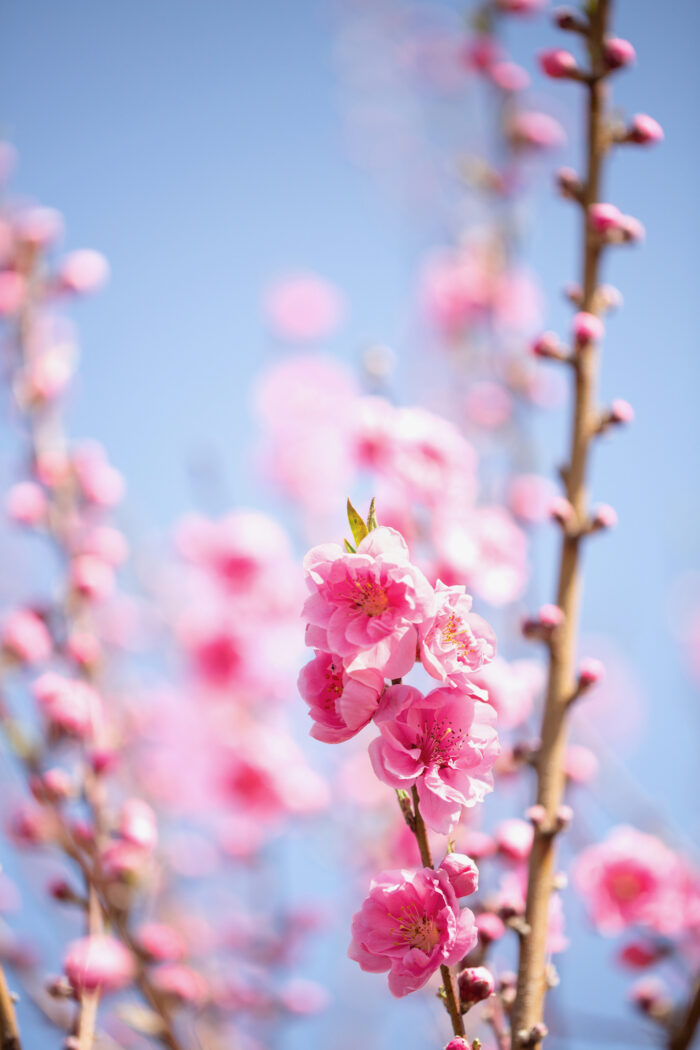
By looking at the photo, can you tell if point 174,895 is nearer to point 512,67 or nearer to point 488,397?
point 488,397

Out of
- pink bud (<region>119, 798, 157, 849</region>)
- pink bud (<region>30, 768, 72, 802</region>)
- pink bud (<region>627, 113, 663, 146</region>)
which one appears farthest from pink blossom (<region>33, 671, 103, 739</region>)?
pink bud (<region>627, 113, 663, 146</region>)

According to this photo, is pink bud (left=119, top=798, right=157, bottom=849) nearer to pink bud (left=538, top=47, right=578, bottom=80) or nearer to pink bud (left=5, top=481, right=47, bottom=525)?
pink bud (left=5, top=481, right=47, bottom=525)

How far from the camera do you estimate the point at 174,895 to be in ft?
7.61

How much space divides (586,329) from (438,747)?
2.71ft

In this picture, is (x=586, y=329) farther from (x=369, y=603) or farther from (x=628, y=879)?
(x=628, y=879)

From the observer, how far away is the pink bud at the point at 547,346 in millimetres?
1336

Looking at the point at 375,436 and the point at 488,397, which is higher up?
the point at 488,397

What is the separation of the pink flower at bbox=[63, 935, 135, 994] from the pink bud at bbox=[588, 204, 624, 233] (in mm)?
1368

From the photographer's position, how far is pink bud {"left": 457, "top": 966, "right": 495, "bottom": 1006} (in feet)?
2.75

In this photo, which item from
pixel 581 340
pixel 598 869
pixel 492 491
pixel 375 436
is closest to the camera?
pixel 581 340

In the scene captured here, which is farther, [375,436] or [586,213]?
[375,436]

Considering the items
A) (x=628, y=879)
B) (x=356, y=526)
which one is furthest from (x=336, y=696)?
(x=628, y=879)

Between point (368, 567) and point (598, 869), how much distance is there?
4.62 feet

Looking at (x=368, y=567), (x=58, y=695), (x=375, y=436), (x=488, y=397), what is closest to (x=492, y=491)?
(x=375, y=436)
